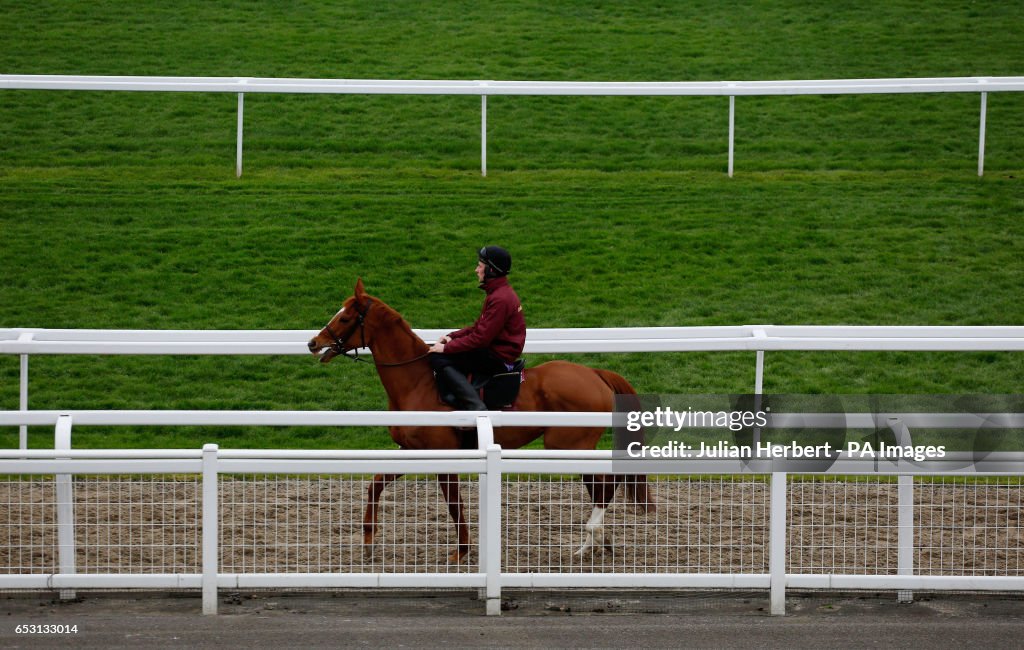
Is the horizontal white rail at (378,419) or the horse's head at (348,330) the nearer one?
the horizontal white rail at (378,419)

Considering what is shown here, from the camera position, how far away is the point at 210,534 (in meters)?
5.74

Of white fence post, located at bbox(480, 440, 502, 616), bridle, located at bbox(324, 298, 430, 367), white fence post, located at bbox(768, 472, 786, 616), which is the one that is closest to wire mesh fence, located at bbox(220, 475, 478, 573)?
white fence post, located at bbox(480, 440, 502, 616)

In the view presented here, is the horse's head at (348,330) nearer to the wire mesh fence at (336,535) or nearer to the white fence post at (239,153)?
the wire mesh fence at (336,535)

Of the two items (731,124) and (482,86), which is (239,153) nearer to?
(482,86)

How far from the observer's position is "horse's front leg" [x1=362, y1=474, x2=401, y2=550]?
249 inches

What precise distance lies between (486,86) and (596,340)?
599 centimetres

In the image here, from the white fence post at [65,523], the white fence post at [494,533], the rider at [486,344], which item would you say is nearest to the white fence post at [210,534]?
the white fence post at [65,523]

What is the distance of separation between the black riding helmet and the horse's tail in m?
0.79

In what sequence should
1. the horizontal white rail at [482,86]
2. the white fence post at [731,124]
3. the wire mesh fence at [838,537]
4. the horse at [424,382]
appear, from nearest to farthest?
the wire mesh fence at [838,537], the horse at [424,382], the horizontal white rail at [482,86], the white fence post at [731,124]

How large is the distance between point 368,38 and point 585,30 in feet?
10.3

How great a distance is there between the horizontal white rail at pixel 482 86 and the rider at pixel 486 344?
5.80 meters

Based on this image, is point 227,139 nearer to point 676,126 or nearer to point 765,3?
point 676,126

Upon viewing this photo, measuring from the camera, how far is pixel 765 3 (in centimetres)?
1998

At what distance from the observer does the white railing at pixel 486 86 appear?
1280 centimetres
